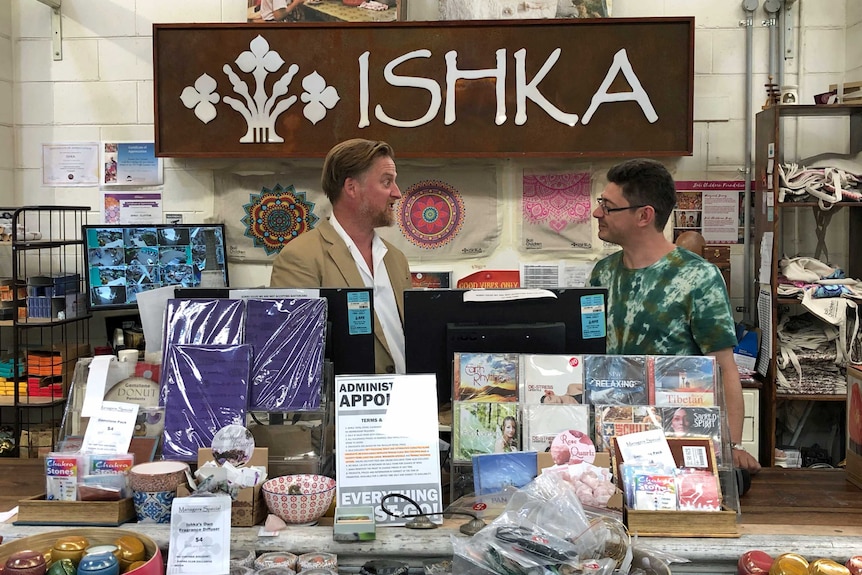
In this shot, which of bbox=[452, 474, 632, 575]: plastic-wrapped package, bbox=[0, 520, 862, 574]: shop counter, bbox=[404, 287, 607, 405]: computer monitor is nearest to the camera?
bbox=[452, 474, 632, 575]: plastic-wrapped package

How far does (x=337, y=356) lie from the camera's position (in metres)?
1.93

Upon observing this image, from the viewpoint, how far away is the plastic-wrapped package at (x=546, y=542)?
1282 millimetres

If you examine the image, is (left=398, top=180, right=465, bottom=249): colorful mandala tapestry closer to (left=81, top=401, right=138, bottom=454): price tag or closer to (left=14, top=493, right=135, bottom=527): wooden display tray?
(left=81, top=401, right=138, bottom=454): price tag

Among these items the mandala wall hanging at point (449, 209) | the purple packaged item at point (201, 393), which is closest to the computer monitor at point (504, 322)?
the purple packaged item at point (201, 393)

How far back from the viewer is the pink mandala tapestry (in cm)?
421

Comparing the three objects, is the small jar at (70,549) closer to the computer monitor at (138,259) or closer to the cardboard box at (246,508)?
the cardboard box at (246,508)

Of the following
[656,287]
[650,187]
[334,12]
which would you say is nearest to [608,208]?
[650,187]

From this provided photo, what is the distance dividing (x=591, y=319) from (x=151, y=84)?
3.35 metres

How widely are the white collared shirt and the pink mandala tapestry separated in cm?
164

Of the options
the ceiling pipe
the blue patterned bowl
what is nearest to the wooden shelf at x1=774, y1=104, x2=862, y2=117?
the ceiling pipe

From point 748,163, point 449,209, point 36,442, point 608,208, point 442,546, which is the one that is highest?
point 748,163

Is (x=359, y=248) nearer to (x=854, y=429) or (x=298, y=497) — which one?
(x=298, y=497)

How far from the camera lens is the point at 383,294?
269cm

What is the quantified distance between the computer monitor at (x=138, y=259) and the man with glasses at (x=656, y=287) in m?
2.30
